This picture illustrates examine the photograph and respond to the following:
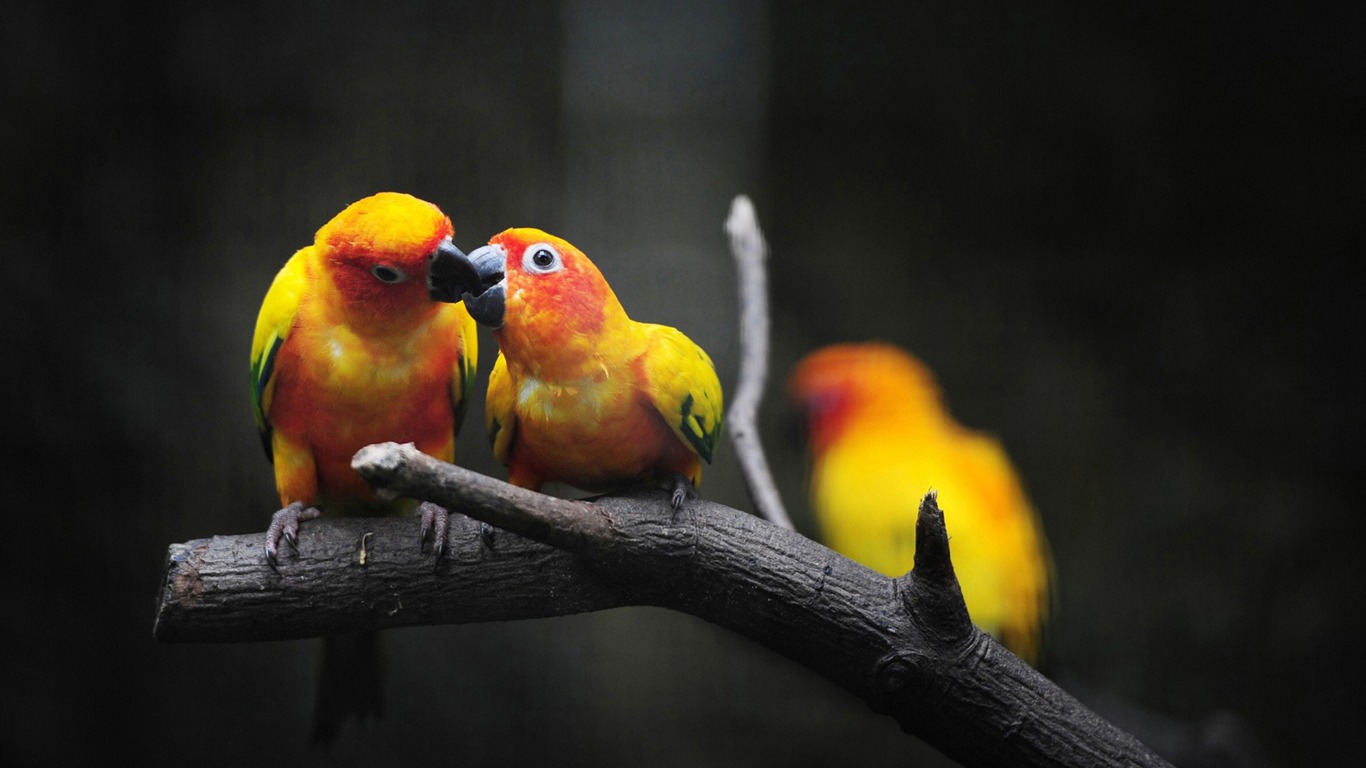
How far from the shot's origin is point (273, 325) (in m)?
1.28

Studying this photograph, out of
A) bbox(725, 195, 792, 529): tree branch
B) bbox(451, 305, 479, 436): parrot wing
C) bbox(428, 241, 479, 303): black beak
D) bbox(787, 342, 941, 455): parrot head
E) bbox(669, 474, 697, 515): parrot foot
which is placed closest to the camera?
bbox(428, 241, 479, 303): black beak

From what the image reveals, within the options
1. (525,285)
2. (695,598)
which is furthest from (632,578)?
(525,285)

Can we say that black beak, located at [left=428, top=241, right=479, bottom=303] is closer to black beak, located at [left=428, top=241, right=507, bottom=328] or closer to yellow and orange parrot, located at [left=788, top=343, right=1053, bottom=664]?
black beak, located at [left=428, top=241, right=507, bottom=328]

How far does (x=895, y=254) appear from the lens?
8.05ft

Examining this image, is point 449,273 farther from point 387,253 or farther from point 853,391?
point 853,391

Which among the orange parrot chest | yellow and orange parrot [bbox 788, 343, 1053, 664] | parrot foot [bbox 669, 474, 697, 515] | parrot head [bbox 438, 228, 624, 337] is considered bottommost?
yellow and orange parrot [bbox 788, 343, 1053, 664]

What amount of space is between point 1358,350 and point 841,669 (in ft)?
6.74

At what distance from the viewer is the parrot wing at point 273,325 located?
1.28 metres

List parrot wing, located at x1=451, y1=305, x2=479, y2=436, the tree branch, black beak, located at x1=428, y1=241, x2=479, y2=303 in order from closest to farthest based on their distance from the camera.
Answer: black beak, located at x1=428, y1=241, x2=479, y2=303, parrot wing, located at x1=451, y1=305, x2=479, y2=436, the tree branch

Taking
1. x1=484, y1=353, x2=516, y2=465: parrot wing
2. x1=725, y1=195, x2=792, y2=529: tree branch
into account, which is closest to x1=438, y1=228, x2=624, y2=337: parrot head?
x1=484, y1=353, x2=516, y2=465: parrot wing

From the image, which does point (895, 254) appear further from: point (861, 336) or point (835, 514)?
point (835, 514)

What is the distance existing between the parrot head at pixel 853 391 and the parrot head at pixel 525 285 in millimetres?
987

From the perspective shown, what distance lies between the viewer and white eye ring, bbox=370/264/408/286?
115 centimetres

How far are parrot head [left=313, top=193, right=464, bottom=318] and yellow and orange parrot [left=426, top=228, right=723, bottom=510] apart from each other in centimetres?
5
